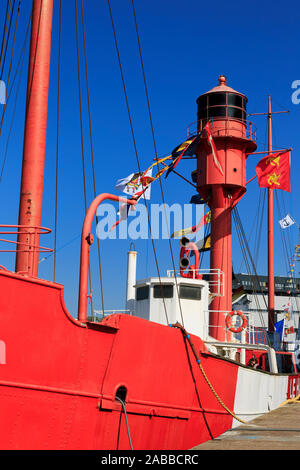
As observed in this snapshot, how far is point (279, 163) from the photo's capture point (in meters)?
22.8

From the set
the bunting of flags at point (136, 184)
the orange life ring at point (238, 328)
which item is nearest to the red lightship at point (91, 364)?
the orange life ring at point (238, 328)

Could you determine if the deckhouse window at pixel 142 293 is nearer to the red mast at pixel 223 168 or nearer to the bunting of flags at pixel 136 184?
the bunting of flags at pixel 136 184

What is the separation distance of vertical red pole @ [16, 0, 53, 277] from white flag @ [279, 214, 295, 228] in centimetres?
2608

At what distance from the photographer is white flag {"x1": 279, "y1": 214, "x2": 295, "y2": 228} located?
3388 cm

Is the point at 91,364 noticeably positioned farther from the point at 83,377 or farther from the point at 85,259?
the point at 85,259

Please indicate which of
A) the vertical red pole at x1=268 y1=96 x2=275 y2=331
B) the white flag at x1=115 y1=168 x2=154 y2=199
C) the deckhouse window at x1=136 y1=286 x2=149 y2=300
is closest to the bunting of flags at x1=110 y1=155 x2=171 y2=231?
the white flag at x1=115 y1=168 x2=154 y2=199

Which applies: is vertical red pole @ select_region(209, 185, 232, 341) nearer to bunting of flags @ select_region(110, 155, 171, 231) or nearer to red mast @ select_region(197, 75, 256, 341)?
red mast @ select_region(197, 75, 256, 341)

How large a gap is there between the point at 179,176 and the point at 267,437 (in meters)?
13.0

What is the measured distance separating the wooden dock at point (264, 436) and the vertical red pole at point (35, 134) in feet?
15.7

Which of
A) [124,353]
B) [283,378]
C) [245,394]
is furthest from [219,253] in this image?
[124,353]

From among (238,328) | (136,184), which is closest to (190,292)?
(238,328)

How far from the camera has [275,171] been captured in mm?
22656
